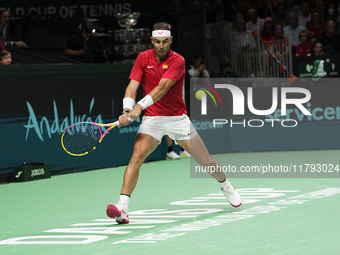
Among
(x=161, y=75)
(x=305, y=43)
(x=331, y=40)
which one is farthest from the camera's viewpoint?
(x=331, y=40)

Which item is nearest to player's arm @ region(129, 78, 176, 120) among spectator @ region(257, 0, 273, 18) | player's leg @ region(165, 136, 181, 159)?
player's leg @ region(165, 136, 181, 159)

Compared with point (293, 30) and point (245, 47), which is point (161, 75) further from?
point (293, 30)

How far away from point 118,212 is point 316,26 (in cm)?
1192

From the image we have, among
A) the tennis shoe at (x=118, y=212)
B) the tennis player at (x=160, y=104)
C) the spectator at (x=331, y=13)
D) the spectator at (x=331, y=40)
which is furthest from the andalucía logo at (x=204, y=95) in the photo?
the tennis shoe at (x=118, y=212)

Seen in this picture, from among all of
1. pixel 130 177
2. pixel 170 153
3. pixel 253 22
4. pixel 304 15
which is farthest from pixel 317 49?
pixel 130 177

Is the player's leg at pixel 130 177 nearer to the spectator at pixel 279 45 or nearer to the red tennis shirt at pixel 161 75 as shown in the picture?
the red tennis shirt at pixel 161 75

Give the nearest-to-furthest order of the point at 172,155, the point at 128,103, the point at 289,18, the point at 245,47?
the point at 128,103
the point at 172,155
the point at 245,47
the point at 289,18

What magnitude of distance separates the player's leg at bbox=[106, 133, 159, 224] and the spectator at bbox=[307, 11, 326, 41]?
1096cm

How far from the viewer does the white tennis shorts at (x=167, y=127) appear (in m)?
6.31

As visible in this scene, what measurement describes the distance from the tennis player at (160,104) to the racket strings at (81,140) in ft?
1.55

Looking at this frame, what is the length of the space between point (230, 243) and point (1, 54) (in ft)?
22.3

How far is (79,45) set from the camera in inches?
501

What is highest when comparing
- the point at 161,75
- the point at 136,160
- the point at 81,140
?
the point at 161,75

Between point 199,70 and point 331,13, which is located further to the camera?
point 331,13
